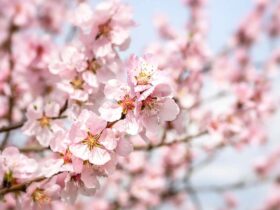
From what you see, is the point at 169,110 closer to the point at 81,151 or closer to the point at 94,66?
the point at 81,151

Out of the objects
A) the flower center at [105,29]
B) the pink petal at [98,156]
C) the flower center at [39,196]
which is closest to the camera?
the pink petal at [98,156]

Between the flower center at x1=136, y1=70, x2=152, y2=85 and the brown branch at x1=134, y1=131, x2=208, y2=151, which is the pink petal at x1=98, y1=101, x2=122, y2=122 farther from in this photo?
the brown branch at x1=134, y1=131, x2=208, y2=151

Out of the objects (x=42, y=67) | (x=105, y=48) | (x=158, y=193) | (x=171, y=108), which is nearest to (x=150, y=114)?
(x=171, y=108)

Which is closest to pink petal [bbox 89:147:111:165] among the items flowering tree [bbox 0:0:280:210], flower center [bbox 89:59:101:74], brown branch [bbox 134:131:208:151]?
flowering tree [bbox 0:0:280:210]

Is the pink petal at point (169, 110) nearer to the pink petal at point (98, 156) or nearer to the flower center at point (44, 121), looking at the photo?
the pink petal at point (98, 156)

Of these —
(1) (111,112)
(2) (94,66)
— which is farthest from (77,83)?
(1) (111,112)

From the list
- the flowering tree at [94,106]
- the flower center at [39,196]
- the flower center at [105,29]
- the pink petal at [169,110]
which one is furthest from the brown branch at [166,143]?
the pink petal at [169,110]

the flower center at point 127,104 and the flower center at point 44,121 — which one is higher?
the flower center at point 44,121
